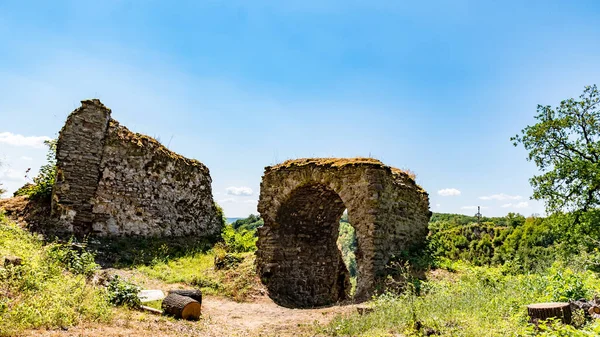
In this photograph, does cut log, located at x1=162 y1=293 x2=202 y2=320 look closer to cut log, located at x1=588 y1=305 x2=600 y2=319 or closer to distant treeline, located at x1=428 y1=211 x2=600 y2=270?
cut log, located at x1=588 y1=305 x2=600 y2=319

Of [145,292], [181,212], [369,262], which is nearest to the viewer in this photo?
[145,292]

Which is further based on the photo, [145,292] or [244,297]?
[244,297]

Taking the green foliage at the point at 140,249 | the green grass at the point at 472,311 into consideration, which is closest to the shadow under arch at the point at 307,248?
the green foliage at the point at 140,249

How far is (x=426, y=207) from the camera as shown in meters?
13.0

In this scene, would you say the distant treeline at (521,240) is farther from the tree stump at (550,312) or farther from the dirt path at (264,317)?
the tree stump at (550,312)

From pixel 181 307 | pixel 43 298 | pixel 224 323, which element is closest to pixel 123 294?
pixel 181 307

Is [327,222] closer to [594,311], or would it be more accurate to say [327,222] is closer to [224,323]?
[224,323]

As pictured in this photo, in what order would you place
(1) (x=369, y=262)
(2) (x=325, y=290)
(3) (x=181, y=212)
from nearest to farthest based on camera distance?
(1) (x=369, y=262), (2) (x=325, y=290), (3) (x=181, y=212)

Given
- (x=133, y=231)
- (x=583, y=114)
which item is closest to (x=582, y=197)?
(x=583, y=114)

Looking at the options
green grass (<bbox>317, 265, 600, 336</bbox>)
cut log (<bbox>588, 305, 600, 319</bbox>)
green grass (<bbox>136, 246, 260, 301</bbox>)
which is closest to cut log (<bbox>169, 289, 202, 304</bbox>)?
green grass (<bbox>136, 246, 260, 301</bbox>)

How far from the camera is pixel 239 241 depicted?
16.5 metres

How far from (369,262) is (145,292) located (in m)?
5.56

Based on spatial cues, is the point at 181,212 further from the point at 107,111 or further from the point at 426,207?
the point at 426,207

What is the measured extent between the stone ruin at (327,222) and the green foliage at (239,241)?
11.5ft
